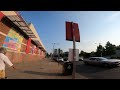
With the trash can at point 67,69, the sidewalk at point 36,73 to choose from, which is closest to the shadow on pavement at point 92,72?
the sidewalk at point 36,73

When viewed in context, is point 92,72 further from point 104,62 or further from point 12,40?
point 12,40

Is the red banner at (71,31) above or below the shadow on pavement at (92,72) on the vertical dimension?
above

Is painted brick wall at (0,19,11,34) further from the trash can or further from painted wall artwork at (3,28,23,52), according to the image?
the trash can

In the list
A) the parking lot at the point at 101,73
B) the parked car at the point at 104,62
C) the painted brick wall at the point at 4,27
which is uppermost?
the painted brick wall at the point at 4,27

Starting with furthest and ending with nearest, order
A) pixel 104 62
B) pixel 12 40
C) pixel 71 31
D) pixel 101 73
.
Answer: pixel 12 40 < pixel 104 62 < pixel 101 73 < pixel 71 31

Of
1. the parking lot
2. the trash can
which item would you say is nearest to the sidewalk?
the trash can

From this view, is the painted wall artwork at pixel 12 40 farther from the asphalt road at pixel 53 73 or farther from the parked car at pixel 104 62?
the parked car at pixel 104 62

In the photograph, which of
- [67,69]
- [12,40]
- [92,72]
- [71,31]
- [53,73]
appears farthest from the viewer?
[12,40]

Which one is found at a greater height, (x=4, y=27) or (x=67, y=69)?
(x=4, y=27)

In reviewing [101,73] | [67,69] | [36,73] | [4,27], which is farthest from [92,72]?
[4,27]

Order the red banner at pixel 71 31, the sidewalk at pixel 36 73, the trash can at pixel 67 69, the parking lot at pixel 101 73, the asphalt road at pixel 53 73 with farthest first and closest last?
the trash can at pixel 67 69, the parking lot at pixel 101 73, the asphalt road at pixel 53 73, the sidewalk at pixel 36 73, the red banner at pixel 71 31
